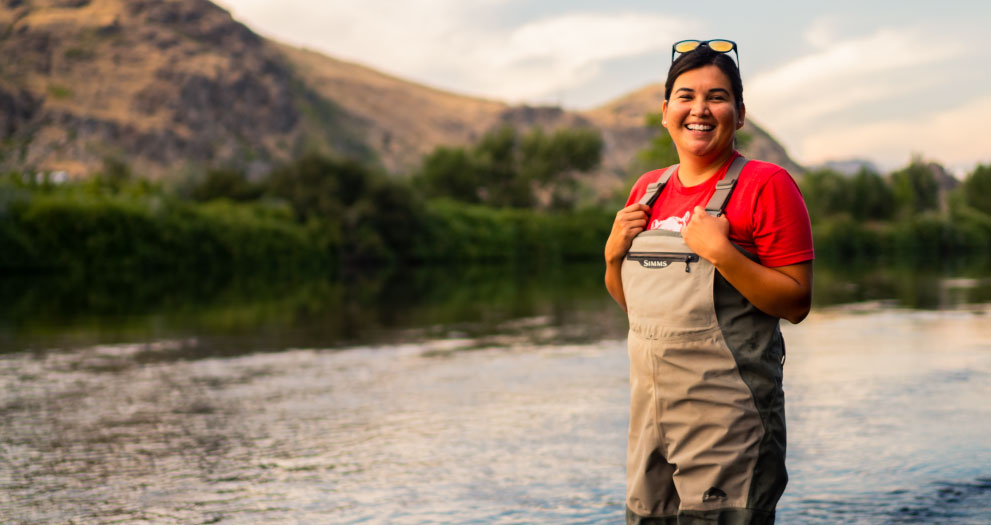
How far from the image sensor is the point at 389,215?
225 feet

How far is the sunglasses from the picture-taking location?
2975 millimetres

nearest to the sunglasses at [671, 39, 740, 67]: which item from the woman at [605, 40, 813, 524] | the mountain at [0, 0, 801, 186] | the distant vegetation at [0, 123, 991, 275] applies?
the woman at [605, 40, 813, 524]

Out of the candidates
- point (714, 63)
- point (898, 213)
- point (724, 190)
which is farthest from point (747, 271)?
point (898, 213)

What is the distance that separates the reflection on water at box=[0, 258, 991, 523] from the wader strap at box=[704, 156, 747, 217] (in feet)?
10.6

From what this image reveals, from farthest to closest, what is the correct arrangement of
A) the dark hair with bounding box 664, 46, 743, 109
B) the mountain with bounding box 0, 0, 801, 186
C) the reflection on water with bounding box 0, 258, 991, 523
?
1. the mountain with bounding box 0, 0, 801, 186
2. the reflection on water with bounding box 0, 258, 991, 523
3. the dark hair with bounding box 664, 46, 743, 109

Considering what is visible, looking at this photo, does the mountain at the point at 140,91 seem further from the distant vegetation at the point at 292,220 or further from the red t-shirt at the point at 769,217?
the red t-shirt at the point at 769,217

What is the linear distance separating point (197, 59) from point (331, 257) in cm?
12392

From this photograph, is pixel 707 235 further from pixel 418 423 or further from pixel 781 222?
pixel 418 423

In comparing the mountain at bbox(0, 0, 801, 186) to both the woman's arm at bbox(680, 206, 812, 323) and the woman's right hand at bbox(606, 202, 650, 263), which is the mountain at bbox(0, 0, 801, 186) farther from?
the woman's arm at bbox(680, 206, 812, 323)

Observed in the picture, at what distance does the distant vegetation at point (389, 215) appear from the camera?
53.3m

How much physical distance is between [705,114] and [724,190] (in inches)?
9.7

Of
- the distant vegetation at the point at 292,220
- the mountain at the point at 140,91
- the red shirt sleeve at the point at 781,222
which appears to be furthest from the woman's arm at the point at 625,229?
the mountain at the point at 140,91

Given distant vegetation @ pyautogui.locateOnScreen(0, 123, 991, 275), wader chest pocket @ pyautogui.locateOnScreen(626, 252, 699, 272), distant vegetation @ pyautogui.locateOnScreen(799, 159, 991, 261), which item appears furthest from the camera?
distant vegetation @ pyautogui.locateOnScreen(799, 159, 991, 261)

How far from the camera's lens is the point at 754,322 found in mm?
2875
